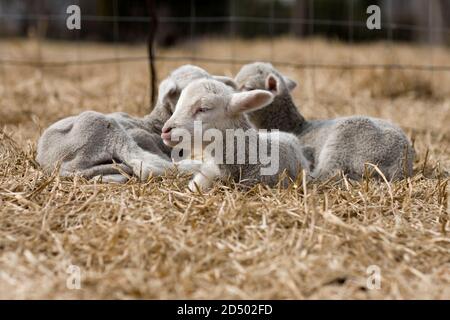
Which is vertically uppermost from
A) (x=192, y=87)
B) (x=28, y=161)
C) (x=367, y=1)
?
(x=367, y=1)

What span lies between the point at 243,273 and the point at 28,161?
2025mm

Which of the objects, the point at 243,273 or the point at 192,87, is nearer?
the point at 243,273

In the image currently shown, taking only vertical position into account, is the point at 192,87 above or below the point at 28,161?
above

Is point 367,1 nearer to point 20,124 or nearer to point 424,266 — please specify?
point 20,124

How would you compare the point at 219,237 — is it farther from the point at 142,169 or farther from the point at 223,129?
the point at 142,169

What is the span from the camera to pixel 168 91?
432 centimetres

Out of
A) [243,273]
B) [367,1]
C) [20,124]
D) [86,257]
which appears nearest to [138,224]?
[86,257]

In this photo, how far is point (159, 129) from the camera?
4578mm

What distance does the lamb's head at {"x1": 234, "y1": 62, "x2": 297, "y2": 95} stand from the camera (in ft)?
16.0

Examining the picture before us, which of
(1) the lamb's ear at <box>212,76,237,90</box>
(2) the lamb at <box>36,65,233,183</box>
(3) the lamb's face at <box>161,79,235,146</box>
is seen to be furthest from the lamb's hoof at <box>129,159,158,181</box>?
(1) the lamb's ear at <box>212,76,237,90</box>

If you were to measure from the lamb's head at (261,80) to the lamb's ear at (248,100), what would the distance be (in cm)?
102

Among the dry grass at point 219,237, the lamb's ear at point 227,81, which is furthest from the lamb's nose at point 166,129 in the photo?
the lamb's ear at point 227,81

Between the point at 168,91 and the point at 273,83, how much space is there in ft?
2.98

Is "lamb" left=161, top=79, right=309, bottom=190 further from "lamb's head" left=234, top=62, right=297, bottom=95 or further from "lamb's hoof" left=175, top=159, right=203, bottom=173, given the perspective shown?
"lamb's head" left=234, top=62, right=297, bottom=95
